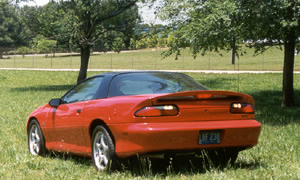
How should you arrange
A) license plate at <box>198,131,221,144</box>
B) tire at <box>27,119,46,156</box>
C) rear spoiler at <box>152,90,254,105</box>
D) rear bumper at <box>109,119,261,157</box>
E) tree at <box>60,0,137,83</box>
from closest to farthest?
rear bumper at <box>109,119,261,157</box>, rear spoiler at <box>152,90,254,105</box>, license plate at <box>198,131,221,144</box>, tire at <box>27,119,46,156</box>, tree at <box>60,0,137,83</box>

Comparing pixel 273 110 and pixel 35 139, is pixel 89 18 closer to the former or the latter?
pixel 273 110

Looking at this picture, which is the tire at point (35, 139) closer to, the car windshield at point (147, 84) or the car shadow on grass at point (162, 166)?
the car shadow on grass at point (162, 166)

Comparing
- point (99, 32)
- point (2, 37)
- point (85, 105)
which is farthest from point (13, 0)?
point (2, 37)

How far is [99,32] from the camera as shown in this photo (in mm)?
29297

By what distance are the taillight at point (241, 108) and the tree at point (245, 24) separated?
18.6ft

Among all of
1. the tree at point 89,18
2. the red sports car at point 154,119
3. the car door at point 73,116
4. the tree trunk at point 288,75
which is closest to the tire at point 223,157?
the red sports car at point 154,119

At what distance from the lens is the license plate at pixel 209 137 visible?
239 inches

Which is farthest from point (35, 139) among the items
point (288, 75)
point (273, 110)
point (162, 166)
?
point (288, 75)

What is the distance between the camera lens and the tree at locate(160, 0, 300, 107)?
12.2m

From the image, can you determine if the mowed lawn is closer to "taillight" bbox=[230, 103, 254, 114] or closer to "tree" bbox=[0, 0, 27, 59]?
"taillight" bbox=[230, 103, 254, 114]

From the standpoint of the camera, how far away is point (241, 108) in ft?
21.1

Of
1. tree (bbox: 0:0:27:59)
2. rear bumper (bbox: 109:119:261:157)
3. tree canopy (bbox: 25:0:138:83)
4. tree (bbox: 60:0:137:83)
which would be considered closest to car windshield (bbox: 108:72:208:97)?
rear bumper (bbox: 109:119:261:157)

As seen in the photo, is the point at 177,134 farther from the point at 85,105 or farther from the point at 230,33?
the point at 230,33

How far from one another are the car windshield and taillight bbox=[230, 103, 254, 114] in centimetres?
70
